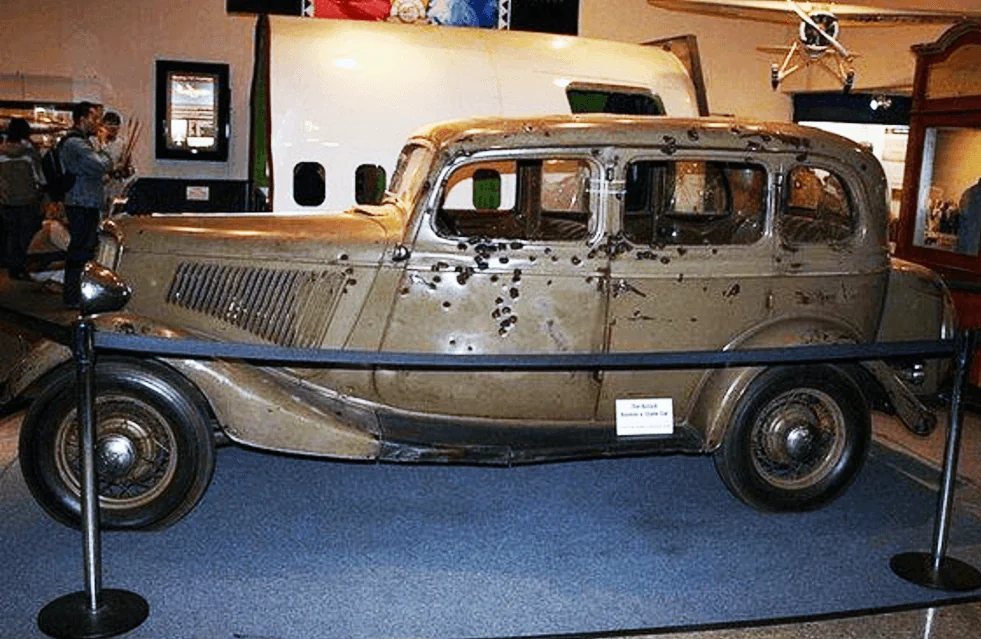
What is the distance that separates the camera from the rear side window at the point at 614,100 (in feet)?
30.2

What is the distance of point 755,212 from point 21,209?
28.1 feet

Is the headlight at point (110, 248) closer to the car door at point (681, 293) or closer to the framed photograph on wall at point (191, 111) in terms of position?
the car door at point (681, 293)

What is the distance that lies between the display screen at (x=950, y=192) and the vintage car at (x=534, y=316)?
10.3 ft

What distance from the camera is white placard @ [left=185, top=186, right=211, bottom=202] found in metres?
13.4

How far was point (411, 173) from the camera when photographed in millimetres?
5074

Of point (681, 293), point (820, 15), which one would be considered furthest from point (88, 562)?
point (820, 15)

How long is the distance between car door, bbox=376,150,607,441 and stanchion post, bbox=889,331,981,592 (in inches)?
Result: 62.8

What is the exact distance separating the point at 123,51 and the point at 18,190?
342cm

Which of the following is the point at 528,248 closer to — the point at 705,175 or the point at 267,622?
the point at 705,175

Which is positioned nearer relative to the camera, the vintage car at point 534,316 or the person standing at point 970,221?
the vintage car at point 534,316

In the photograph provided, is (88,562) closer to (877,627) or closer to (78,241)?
(877,627)

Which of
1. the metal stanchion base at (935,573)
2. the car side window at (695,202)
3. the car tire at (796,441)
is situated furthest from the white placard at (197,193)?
the metal stanchion base at (935,573)

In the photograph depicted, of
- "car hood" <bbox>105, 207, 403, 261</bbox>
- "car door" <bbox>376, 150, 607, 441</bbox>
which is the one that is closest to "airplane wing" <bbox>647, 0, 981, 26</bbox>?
"car door" <bbox>376, 150, 607, 441</bbox>

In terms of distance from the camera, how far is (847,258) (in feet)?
16.3
